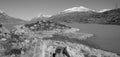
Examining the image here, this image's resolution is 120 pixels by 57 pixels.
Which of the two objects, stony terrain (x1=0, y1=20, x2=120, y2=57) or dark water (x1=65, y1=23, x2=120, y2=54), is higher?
stony terrain (x1=0, y1=20, x2=120, y2=57)

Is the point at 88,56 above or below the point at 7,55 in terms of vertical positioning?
below

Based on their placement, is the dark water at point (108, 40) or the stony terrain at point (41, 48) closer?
the stony terrain at point (41, 48)

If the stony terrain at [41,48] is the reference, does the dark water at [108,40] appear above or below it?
below

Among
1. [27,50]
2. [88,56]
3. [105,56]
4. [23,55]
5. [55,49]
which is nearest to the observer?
[55,49]

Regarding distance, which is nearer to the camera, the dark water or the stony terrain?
the stony terrain

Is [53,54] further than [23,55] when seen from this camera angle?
No

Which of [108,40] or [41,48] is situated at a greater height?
[41,48]

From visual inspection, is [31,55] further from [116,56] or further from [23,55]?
[116,56]

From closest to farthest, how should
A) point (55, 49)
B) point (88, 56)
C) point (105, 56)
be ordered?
point (55, 49), point (88, 56), point (105, 56)

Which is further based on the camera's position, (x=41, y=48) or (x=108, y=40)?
(x=108, y=40)

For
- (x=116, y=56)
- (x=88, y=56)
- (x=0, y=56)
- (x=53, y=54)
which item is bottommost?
(x=116, y=56)

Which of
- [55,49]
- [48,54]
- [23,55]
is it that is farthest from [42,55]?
[23,55]
